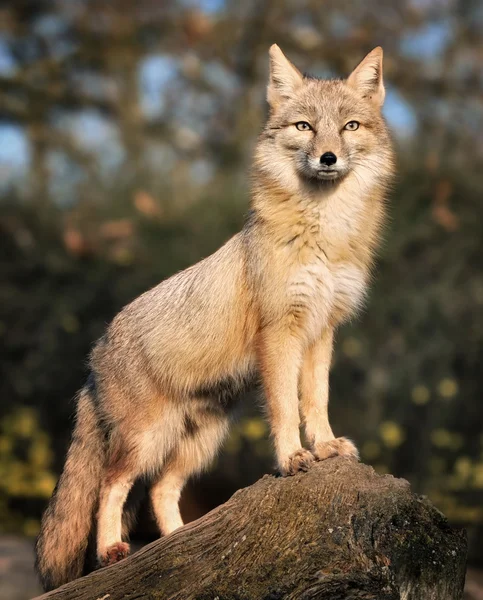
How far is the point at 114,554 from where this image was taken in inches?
204

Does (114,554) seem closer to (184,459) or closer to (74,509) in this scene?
(74,509)

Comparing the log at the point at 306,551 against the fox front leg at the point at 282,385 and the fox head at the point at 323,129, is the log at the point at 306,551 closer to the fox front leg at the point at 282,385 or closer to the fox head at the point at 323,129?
the fox front leg at the point at 282,385

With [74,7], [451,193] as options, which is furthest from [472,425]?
[74,7]

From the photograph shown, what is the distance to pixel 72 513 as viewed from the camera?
18.3 ft

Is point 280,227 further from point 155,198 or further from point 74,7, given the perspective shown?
point 74,7

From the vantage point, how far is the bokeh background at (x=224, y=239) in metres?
11.3

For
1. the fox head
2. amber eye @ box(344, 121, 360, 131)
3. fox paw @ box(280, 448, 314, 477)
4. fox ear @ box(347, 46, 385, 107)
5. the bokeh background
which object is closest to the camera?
fox paw @ box(280, 448, 314, 477)

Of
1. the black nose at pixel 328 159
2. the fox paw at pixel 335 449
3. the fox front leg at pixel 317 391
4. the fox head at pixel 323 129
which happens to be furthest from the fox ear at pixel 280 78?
the fox paw at pixel 335 449

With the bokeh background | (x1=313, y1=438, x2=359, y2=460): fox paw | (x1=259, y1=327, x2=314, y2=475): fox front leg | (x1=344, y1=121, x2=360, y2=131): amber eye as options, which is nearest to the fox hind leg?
(x1=259, y1=327, x2=314, y2=475): fox front leg

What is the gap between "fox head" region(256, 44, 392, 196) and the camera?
5270 mm

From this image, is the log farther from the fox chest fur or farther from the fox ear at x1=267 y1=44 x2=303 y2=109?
the fox ear at x1=267 y1=44 x2=303 y2=109

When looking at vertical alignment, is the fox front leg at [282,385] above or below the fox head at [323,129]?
below

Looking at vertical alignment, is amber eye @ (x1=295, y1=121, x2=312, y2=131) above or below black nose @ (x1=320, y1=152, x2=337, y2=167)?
above

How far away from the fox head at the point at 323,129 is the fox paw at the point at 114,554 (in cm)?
252
